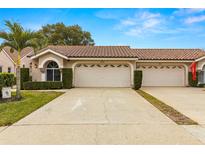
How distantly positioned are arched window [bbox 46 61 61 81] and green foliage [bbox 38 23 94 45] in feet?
83.5

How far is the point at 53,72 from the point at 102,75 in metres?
4.75

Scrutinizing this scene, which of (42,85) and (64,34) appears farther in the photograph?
(64,34)

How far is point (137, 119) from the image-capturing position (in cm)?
767

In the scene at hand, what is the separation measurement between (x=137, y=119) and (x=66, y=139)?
3.09 metres

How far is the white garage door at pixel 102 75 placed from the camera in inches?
846

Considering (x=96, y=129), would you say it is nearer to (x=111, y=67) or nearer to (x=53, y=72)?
(x=111, y=67)

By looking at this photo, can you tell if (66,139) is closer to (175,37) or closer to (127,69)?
(127,69)

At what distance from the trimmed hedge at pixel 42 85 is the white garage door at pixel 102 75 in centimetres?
219

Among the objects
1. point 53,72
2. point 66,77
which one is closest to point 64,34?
point 53,72

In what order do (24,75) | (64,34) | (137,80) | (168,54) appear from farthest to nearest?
(64,34) → (168,54) → (24,75) → (137,80)

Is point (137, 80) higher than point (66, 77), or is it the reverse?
point (66, 77)

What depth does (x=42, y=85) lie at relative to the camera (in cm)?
1964

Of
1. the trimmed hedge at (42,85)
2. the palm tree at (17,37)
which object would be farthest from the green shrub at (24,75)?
the palm tree at (17,37)

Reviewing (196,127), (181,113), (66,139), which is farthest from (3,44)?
(196,127)
